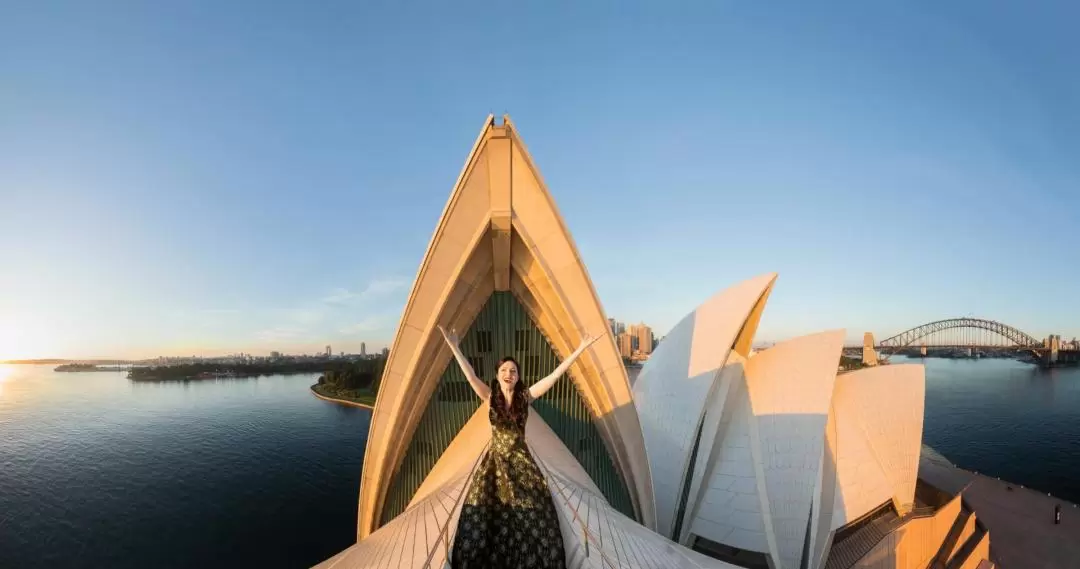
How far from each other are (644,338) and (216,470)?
10549cm

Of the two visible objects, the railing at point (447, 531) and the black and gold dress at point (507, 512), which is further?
the black and gold dress at point (507, 512)

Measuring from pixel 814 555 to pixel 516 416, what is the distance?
35.5 feet

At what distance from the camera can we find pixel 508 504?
4574 millimetres

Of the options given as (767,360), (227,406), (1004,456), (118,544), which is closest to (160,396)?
(227,406)

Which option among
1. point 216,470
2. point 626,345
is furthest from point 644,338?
point 216,470

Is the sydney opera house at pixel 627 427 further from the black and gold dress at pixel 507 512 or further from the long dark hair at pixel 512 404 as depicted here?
the long dark hair at pixel 512 404

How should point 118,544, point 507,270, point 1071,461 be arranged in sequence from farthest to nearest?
point 1071,461
point 118,544
point 507,270

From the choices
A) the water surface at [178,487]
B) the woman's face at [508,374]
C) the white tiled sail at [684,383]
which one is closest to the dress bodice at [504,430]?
the woman's face at [508,374]

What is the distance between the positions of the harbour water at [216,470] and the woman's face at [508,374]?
19.3 metres

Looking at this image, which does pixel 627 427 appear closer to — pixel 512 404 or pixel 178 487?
pixel 512 404

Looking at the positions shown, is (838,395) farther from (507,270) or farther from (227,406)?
(227,406)

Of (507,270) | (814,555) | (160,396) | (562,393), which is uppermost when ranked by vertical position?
(507,270)

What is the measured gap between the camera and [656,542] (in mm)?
4844

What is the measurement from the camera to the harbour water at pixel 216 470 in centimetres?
2009
